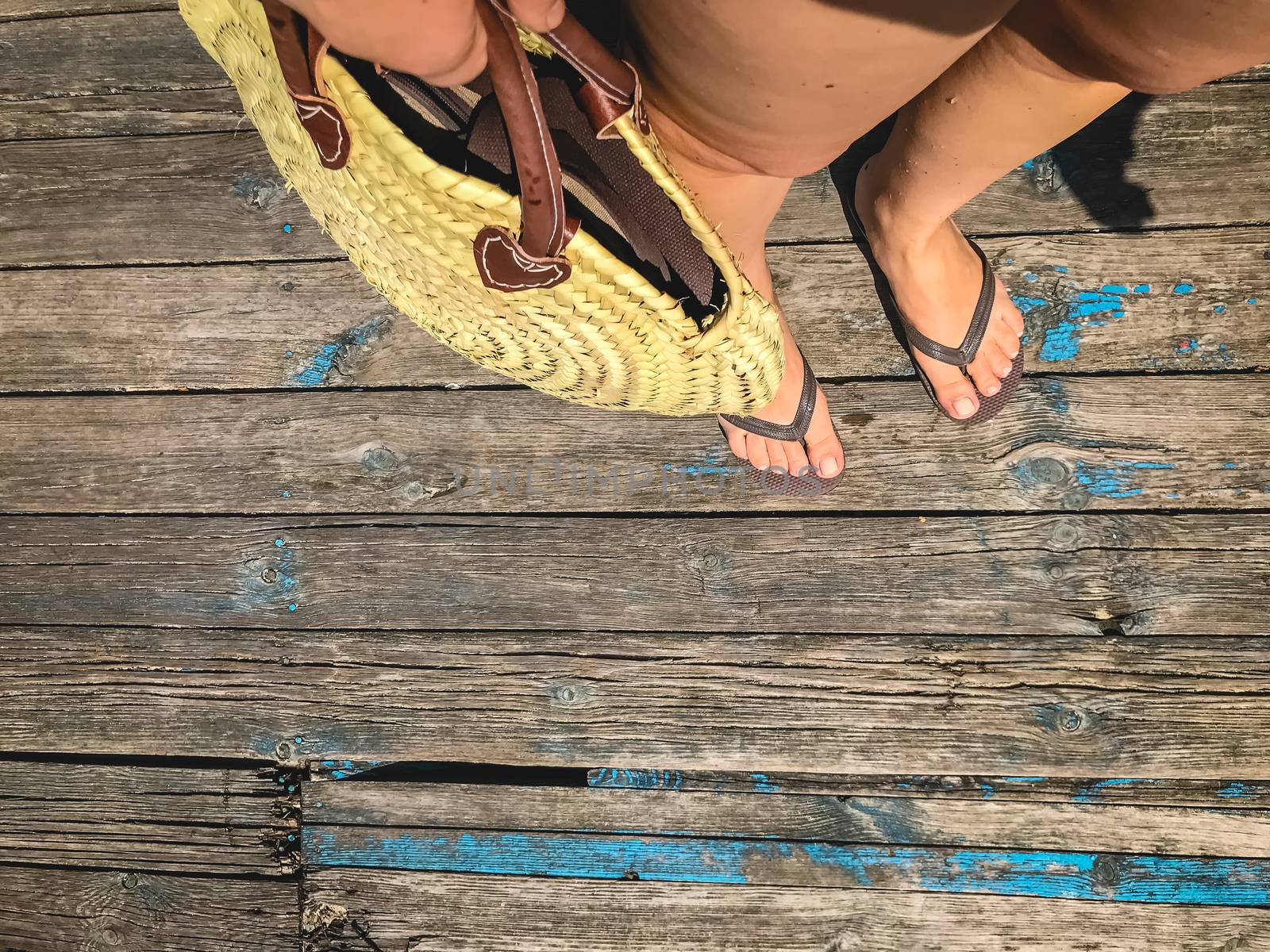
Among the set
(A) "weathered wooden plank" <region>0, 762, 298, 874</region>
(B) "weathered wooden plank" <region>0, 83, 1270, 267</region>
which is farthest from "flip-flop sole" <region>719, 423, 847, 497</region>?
A: (A) "weathered wooden plank" <region>0, 762, 298, 874</region>

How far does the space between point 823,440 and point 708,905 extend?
889 millimetres

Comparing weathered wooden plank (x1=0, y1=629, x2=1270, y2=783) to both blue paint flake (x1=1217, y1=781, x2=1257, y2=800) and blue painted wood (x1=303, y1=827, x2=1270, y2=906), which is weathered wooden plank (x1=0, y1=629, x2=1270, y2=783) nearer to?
blue paint flake (x1=1217, y1=781, x2=1257, y2=800)

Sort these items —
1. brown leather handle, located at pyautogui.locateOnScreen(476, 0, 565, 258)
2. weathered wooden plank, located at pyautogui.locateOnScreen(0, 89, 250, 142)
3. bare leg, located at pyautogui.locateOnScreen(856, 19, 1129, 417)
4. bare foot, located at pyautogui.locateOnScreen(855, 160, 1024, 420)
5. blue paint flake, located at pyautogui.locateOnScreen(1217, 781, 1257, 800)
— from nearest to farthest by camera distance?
1. brown leather handle, located at pyautogui.locateOnScreen(476, 0, 565, 258)
2. bare leg, located at pyautogui.locateOnScreen(856, 19, 1129, 417)
3. bare foot, located at pyautogui.locateOnScreen(855, 160, 1024, 420)
4. blue paint flake, located at pyautogui.locateOnScreen(1217, 781, 1257, 800)
5. weathered wooden plank, located at pyautogui.locateOnScreen(0, 89, 250, 142)

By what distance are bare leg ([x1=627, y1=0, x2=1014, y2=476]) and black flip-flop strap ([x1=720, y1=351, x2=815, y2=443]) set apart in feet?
1.71

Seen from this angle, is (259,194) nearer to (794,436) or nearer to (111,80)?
(111,80)

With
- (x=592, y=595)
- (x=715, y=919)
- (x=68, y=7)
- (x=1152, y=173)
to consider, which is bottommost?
(x=715, y=919)

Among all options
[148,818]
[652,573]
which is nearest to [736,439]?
[652,573]

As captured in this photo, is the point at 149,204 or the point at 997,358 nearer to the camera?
the point at 997,358

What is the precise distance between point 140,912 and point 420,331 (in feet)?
4.24

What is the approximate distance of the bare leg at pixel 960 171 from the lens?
92 centimetres

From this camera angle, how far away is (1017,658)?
144 centimetres

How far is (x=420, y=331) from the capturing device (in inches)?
61.6

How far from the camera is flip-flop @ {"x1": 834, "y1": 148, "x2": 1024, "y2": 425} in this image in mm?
1376

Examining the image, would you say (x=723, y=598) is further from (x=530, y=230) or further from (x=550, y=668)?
(x=530, y=230)
